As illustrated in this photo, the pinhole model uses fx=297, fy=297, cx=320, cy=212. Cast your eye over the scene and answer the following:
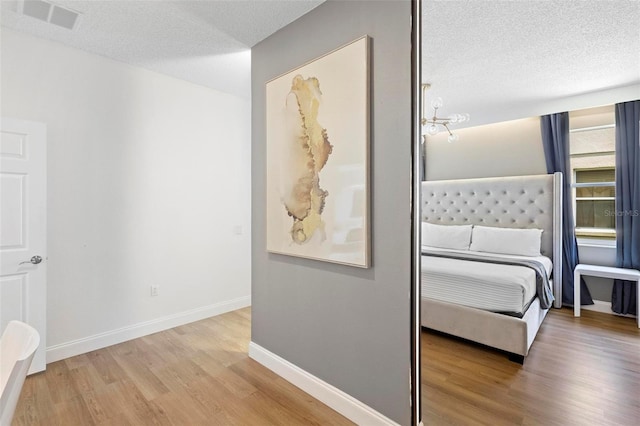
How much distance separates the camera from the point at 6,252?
2250 mm

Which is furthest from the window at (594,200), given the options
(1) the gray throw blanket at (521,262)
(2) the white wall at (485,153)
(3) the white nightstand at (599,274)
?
(2) the white wall at (485,153)

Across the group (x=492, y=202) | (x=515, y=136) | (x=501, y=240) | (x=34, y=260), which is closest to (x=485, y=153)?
(x=515, y=136)

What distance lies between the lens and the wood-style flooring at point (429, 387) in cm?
180

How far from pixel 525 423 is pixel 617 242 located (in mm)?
1986

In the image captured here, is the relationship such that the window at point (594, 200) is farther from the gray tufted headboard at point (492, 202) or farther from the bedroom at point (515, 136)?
the gray tufted headboard at point (492, 202)

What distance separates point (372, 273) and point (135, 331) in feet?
8.69

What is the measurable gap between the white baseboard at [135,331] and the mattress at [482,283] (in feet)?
8.45

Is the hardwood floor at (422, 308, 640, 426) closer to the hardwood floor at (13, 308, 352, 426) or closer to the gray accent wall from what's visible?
the gray accent wall

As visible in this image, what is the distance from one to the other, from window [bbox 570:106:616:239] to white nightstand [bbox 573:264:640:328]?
0.31 metres

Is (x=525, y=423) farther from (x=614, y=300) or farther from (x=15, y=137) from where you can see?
(x=15, y=137)

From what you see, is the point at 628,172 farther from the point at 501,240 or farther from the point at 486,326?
the point at 486,326

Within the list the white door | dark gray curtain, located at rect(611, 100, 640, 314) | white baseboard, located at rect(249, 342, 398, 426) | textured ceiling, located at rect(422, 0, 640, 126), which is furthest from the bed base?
the white door

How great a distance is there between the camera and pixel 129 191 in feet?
9.85

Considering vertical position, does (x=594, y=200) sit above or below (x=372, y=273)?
above
